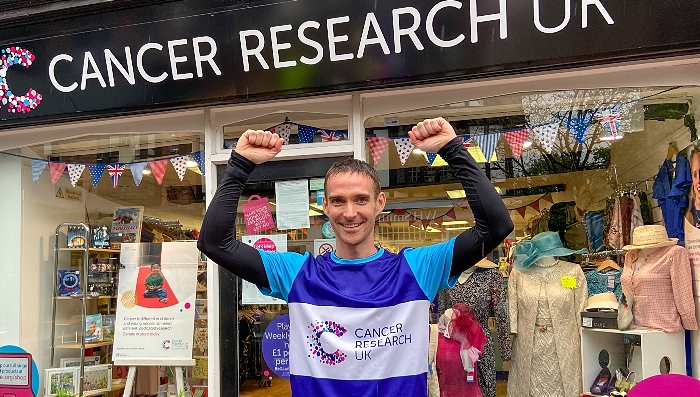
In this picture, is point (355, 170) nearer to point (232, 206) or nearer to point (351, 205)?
point (351, 205)

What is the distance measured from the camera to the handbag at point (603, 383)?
165 inches

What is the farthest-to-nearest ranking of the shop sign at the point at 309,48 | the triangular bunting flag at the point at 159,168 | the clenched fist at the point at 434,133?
the triangular bunting flag at the point at 159,168 < the shop sign at the point at 309,48 < the clenched fist at the point at 434,133

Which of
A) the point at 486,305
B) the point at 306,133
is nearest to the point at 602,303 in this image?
the point at 486,305

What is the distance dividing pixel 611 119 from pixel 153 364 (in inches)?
150

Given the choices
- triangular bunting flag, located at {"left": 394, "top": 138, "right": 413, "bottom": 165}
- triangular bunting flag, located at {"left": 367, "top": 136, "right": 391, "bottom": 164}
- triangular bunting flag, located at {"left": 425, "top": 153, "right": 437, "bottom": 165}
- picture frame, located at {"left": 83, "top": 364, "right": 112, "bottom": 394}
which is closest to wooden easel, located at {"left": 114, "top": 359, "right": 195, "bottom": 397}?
picture frame, located at {"left": 83, "top": 364, "right": 112, "bottom": 394}

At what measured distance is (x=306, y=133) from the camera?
4.48m

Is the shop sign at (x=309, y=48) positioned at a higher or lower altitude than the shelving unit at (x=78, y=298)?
higher

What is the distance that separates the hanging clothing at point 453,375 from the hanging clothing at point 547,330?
32 cm

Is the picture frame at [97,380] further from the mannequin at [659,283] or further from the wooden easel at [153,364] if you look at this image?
the mannequin at [659,283]

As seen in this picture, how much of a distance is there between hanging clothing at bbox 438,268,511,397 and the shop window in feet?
4.41

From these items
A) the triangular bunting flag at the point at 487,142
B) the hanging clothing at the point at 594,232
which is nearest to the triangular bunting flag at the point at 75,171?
the triangular bunting flag at the point at 487,142

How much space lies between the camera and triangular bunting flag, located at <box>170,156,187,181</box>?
4.92 metres

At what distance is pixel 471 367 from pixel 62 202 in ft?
11.8

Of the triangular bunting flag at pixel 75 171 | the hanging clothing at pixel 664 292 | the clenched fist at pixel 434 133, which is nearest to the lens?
the clenched fist at pixel 434 133
